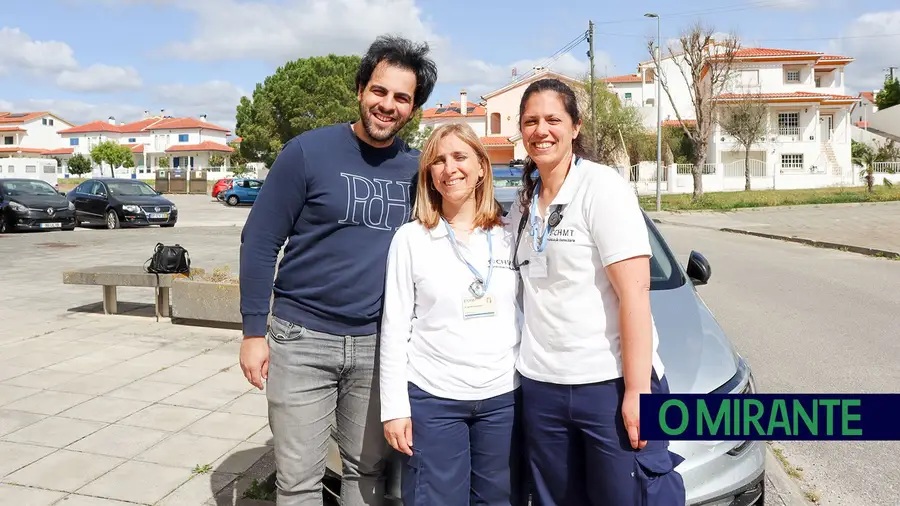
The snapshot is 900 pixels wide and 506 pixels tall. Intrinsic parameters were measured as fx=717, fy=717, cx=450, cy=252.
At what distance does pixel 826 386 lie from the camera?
19.0ft

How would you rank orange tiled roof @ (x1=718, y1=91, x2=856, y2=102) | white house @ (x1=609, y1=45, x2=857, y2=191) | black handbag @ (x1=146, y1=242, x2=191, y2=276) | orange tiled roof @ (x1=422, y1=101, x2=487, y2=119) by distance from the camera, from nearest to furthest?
1. black handbag @ (x1=146, y1=242, x2=191, y2=276)
2. white house @ (x1=609, y1=45, x2=857, y2=191)
3. orange tiled roof @ (x1=718, y1=91, x2=856, y2=102)
4. orange tiled roof @ (x1=422, y1=101, x2=487, y2=119)

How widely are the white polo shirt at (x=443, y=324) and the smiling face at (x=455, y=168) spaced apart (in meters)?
0.13

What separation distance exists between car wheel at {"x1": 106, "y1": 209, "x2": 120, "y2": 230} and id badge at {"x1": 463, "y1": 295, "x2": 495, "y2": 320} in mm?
22246

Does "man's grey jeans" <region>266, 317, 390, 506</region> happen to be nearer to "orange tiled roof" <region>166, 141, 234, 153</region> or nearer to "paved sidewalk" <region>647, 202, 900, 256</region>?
"paved sidewalk" <region>647, 202, 900, 256</region>

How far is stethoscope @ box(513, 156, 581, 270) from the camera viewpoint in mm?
2287

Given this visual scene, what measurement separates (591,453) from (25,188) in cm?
2312

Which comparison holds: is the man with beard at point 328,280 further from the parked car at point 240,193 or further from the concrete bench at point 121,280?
the parked car at point 240,193

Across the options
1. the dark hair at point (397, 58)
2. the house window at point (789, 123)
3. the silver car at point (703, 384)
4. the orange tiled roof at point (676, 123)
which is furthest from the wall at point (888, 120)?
the dark hair at point (397, 58)

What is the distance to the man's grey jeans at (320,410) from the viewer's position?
2678mm

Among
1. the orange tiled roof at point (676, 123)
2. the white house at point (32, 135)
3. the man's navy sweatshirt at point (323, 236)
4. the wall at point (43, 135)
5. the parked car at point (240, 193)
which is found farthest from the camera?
the wall at point (43, 135)

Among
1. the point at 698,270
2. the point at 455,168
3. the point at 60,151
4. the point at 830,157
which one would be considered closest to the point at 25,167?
the point at 698,270

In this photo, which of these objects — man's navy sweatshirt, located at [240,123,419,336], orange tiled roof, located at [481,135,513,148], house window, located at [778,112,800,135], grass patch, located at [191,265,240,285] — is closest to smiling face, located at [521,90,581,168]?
man's navy sweatshirt, located at [240,123,419,336]

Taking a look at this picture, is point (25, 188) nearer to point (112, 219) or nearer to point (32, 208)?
point (32, 208)

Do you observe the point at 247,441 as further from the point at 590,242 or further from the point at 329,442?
the point at 590,242
